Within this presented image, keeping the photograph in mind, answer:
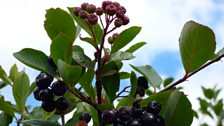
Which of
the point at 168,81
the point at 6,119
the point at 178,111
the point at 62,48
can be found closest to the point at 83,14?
the point at 62,48

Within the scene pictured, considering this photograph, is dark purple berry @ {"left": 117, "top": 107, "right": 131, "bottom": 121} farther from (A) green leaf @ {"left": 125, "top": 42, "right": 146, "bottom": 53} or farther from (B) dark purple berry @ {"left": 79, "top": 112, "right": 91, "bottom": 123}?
(A) green leaf @ {"left": 125, "top": 42, "right": 146, "bottom": 53}

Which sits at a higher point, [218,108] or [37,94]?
[37,94]

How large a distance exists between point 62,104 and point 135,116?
0.34 metres

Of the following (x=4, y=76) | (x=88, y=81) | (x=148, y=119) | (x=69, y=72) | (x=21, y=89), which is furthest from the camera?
(x=4, y=76)

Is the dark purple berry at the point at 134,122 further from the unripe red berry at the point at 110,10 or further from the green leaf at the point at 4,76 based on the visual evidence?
the green leaf at the point at 4,76

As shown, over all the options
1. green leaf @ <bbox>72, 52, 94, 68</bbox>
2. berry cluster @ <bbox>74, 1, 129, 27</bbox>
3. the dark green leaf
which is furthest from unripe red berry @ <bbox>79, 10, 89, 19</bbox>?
the dark green leaf

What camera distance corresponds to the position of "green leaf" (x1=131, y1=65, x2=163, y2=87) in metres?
1.61

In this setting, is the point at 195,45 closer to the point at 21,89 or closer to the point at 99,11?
the point at 99,11

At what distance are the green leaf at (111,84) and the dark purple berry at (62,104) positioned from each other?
0.16 meters

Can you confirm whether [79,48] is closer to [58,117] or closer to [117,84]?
[117,84]

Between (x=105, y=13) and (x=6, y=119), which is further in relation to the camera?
(x=6, y=119)

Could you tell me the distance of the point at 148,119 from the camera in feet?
4.29

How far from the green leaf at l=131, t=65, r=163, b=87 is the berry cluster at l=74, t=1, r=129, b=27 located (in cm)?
18

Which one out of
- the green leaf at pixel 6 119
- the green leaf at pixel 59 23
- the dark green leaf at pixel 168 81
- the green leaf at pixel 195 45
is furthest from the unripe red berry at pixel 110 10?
the dark green leaf at pixel 168 81
